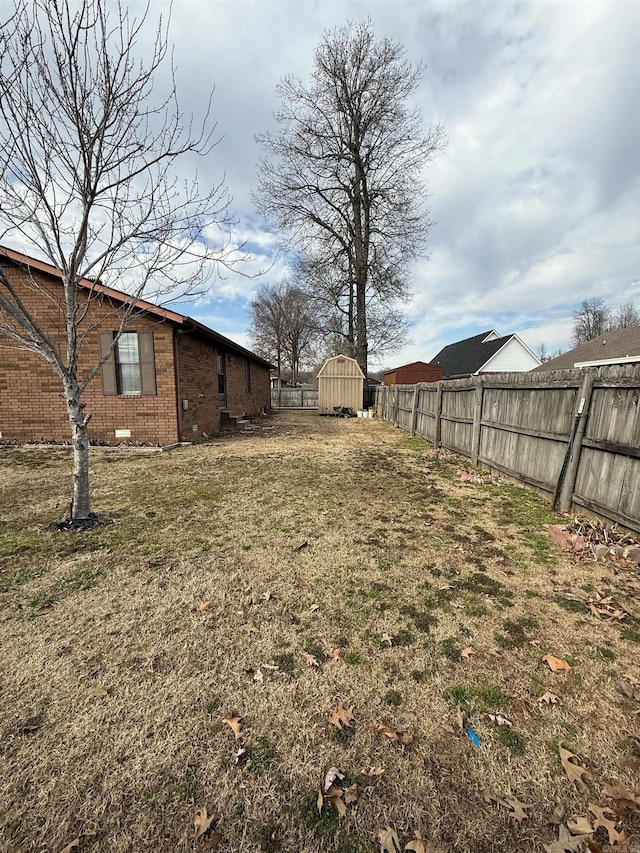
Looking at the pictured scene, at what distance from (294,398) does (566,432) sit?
81.1ft

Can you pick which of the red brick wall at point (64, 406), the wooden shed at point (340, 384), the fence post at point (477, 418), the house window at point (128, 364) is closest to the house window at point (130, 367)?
the house window at point (128, 364)

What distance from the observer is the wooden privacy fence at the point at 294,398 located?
1098 inches

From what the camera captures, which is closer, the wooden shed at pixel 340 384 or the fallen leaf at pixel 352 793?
the fallen leaf at pixel 352 793

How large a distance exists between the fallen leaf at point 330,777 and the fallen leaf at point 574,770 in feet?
3.15

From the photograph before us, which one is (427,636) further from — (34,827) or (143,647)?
(34,827)

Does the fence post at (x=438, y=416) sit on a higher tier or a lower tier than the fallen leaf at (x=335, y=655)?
higher

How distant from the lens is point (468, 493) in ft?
17.3

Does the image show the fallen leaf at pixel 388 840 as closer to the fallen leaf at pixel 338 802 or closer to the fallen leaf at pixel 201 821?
the fallen leaf at pixel 338 802

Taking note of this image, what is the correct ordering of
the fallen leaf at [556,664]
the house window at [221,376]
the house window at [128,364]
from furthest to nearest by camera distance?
the house window at [221,376] → the house window at [128,364] → the fallen leaf at [556,664]

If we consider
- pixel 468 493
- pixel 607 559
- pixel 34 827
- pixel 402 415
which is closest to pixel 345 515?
pixel 468 493

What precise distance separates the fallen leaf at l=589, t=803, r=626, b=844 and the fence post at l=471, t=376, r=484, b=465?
218 inches

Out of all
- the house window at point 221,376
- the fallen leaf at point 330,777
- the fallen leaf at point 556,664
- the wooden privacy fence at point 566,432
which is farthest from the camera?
the house window at point 221,376

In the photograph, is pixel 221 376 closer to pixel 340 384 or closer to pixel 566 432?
pixel 340 384

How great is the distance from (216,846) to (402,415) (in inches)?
477
